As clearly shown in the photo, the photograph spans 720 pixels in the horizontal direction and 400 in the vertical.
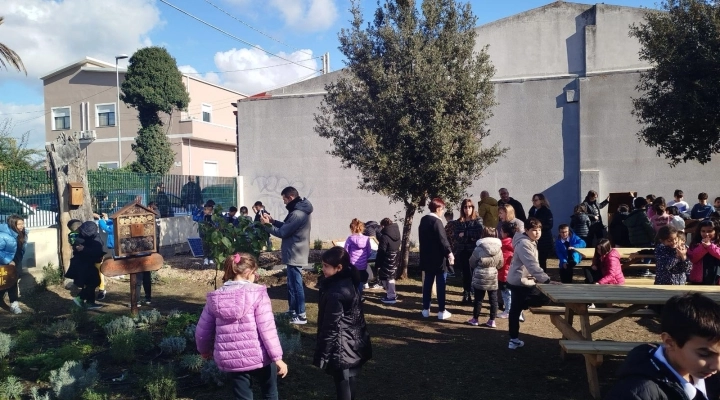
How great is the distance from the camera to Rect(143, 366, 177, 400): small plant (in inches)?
198

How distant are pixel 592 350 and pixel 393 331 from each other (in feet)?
10.3

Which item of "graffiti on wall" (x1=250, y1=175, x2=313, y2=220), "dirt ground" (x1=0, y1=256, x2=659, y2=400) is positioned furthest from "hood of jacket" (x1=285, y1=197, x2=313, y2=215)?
"graffiti on wall" (x1=250, y1=175, x2=313, y2=220)

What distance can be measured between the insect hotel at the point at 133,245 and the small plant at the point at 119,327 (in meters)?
1.05

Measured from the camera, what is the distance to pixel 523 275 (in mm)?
6660

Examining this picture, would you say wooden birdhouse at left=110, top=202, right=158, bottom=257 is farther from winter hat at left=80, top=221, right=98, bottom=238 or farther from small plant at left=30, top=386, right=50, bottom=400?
small plant at left=30, top=386, right=50, bottom=400

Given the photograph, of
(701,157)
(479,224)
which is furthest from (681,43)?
Answer: (479,224)

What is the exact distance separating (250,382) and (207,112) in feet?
112

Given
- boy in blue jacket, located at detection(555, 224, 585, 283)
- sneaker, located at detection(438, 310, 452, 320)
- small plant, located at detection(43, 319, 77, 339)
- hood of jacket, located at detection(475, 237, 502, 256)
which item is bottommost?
Result: sneaker, located at detection(438, 310, 452, 320)

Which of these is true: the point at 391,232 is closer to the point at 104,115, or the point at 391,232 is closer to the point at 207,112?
the point at 207,112

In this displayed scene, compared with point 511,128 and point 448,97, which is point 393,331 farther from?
point 511,128

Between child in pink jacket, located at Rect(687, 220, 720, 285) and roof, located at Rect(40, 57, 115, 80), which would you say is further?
roof, located at Rect(40, 57, 115, 80)

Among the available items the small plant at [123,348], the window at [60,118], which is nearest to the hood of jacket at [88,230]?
the small plant at [123,348]

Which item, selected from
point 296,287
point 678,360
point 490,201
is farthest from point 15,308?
point 678,360

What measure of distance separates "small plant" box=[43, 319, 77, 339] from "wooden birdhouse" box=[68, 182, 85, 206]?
437 centimetres
